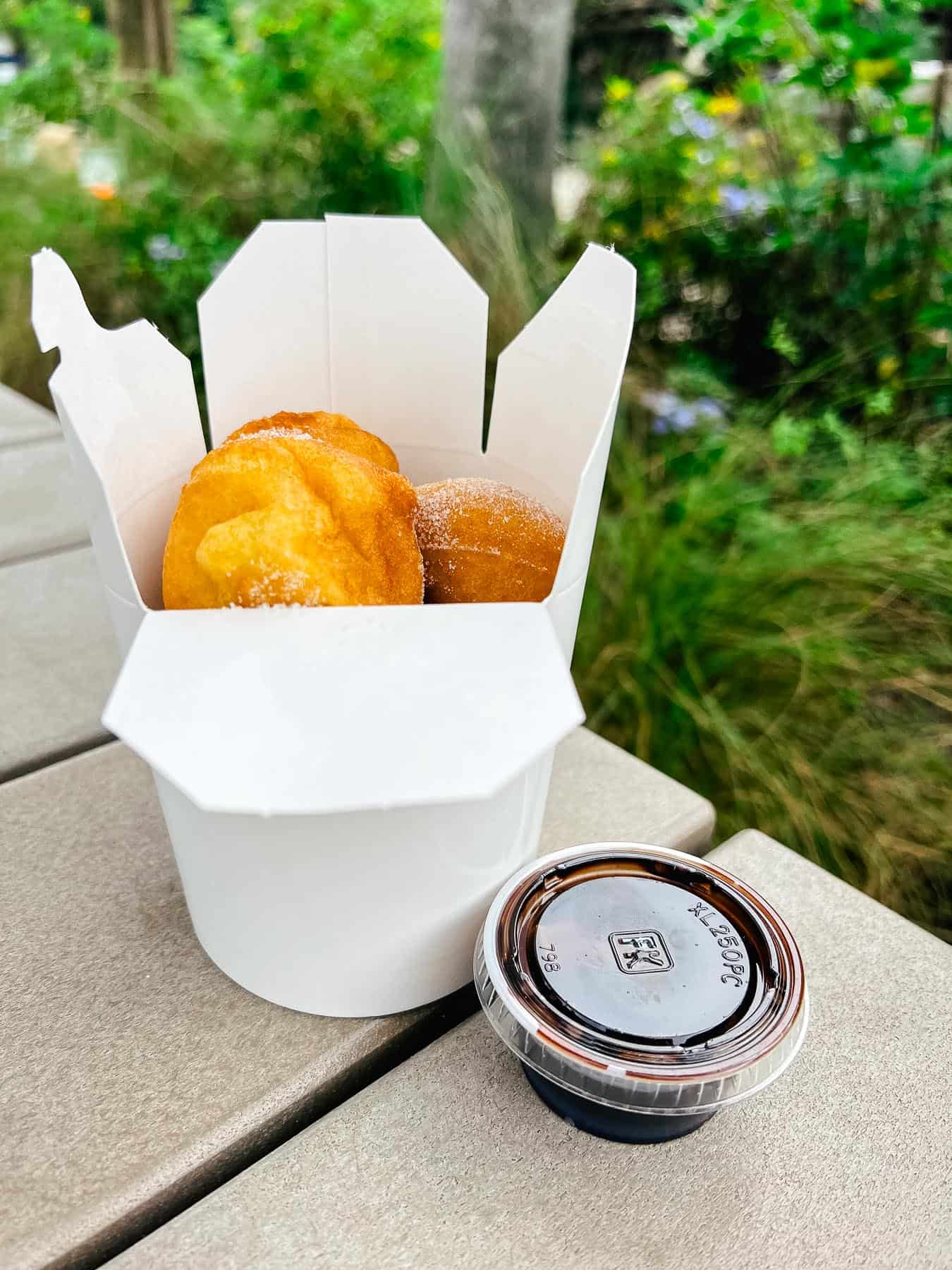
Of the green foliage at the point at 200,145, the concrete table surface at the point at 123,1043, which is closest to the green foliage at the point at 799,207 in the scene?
the green foliage at the point at 200,145

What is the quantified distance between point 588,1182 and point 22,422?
1.44 metres

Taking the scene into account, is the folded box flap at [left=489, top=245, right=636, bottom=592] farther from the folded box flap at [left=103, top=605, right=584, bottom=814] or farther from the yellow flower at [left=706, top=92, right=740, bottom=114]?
the yellow flower at [left=706, top=92, right=740, bottom=114]

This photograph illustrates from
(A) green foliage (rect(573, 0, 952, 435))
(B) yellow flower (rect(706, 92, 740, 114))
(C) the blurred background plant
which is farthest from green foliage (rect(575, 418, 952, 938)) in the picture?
(B) yellow flower (rect(706, 92, 740, 114))

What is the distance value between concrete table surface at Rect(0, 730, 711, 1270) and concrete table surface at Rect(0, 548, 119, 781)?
0.25ft

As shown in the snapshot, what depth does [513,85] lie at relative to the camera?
8.95 ft

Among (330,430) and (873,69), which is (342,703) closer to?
(330,430)

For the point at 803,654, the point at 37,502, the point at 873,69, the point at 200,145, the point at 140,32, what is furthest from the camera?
the point at 140,32

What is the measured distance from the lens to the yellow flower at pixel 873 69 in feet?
6.59

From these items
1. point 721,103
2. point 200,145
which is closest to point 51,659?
point 721,103

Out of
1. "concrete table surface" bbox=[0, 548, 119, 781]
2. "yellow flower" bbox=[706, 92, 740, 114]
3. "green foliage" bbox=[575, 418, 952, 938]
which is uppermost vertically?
"yellow flower" bbox=[706, 92, 740, 114]

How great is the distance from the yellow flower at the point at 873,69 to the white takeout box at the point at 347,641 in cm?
172

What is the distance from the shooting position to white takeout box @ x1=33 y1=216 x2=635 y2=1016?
0.47 m

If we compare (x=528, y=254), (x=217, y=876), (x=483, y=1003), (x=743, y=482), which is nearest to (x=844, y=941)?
(x=483, y=1003)

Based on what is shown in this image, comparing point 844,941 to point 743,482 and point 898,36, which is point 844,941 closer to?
point 743,482
